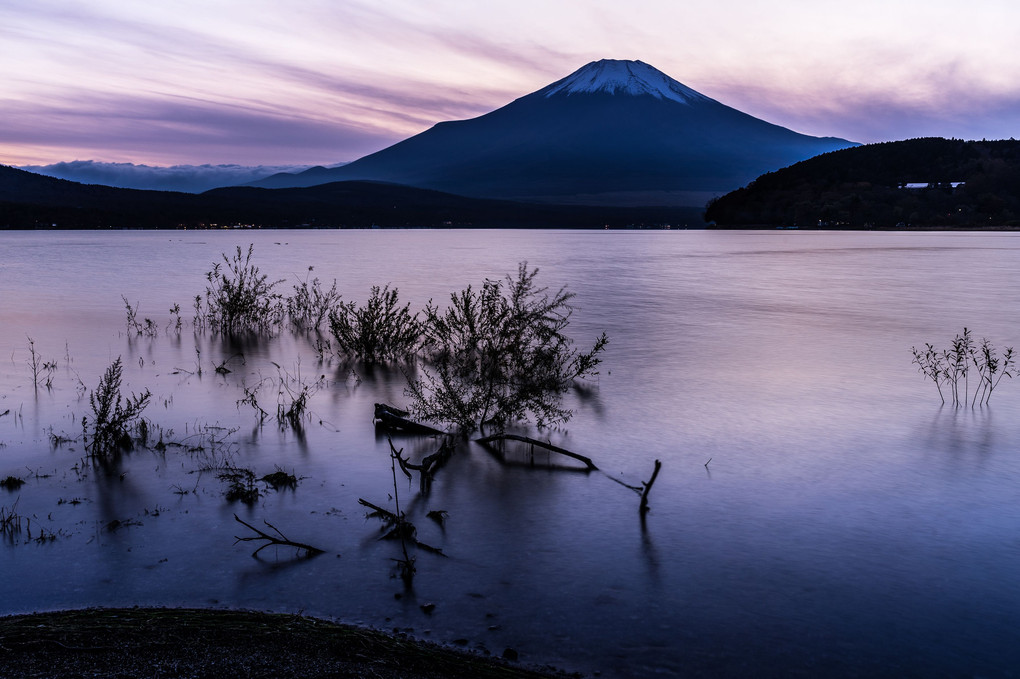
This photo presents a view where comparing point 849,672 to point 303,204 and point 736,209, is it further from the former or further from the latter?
point 303,204

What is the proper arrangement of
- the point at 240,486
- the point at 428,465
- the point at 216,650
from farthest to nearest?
the point at 428,465 → the point at 240,486 → the point at 216,650

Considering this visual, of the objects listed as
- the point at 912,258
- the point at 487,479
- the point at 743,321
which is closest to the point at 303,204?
the point at 912,258

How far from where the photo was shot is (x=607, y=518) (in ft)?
24.6

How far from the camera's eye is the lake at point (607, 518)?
5414 millimetres

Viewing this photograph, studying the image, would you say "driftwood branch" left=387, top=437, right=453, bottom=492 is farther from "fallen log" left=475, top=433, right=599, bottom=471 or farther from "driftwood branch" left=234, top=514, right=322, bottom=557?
"driftwood branch" left=234, top=514, right=322, bottom=557

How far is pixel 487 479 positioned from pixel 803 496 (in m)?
3.47

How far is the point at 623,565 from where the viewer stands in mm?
6438

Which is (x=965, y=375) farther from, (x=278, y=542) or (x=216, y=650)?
(x=216, y=650)

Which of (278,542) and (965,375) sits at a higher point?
(965,375)

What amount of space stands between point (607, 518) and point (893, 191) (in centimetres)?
16429

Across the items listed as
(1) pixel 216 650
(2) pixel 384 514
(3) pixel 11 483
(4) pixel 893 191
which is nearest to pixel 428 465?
(2) pixel 384 514

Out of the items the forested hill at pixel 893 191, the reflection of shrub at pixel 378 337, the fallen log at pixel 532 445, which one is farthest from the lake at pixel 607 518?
A: the forested hill at pixel 893 191

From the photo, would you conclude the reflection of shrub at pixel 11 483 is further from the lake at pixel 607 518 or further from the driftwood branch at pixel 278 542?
the driftwood branch at pixel 278 542

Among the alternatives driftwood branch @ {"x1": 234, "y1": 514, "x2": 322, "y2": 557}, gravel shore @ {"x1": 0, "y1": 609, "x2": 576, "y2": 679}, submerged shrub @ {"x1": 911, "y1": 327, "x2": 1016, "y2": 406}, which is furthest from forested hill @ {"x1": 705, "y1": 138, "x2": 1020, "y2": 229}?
gravel shore @ {"x1": 0, "y1": 609, "x2": 576, "y2": 679}
